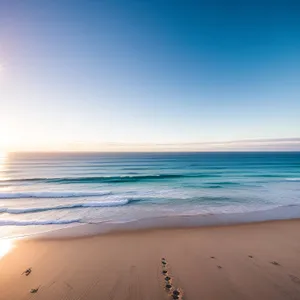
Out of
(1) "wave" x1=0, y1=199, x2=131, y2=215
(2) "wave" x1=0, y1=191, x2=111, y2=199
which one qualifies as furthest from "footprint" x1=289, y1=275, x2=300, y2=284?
(2) "wave" x1=0, y1=191, x2=111, y2=199

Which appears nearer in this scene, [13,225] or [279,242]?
[279,242]

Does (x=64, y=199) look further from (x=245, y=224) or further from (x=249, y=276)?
(x=249, y=276)

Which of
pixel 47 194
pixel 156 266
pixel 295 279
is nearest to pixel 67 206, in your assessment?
pixel 47 194

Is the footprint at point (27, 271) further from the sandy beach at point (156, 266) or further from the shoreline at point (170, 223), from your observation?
the shoreline at point (170, 223)

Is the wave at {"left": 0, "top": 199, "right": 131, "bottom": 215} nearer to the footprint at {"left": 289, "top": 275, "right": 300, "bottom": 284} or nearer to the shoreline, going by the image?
the shoreline

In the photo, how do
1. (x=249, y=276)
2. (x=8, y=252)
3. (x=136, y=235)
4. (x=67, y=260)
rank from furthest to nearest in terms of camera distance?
(x=136, y=235) < (x=8, y=252) < (x=67, y=260) < (x=249, y=276)

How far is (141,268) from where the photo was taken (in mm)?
6113

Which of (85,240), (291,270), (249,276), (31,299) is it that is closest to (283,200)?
(291,270)

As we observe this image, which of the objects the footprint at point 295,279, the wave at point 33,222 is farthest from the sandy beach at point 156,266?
the wave at point 33,222

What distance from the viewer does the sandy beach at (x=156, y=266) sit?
506cm

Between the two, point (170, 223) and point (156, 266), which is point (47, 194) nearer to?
point (170, 223)

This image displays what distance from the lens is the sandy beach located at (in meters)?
5.06

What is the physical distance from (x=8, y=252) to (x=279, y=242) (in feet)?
33.9

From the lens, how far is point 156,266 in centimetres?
624
